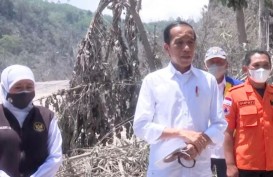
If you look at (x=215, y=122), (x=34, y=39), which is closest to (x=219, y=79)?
(x=215, y=122)

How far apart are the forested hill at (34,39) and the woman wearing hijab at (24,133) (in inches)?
1224

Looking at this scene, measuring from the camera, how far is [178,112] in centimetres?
348

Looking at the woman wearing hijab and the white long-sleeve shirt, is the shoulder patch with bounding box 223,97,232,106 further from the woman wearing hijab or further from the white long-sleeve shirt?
the woman wearing hijab

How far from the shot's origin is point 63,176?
21.3 ft

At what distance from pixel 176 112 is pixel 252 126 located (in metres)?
0.98

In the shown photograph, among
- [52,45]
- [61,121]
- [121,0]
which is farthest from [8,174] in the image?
[52,45]

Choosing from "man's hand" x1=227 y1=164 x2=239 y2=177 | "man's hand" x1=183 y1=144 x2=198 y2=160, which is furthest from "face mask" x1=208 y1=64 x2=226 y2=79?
"man's hand" x1=183 y1=144 x2=198 y2=160

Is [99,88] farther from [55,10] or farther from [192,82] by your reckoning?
[55,10]

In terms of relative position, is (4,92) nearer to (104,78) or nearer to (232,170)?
(232,170)

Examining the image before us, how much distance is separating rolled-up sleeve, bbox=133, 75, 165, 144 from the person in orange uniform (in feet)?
3.17

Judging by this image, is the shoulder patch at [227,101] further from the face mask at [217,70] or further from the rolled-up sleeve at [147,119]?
the rolled-up sleeve at [147,119]

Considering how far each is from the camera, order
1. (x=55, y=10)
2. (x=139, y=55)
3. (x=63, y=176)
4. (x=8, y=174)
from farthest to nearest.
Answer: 1. (x=55, y=10)
2. (x=139, y=55)
3. (x=63, y=176)
4. (x=8, y=174)

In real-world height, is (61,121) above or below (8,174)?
below

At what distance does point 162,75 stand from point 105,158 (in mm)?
3181
